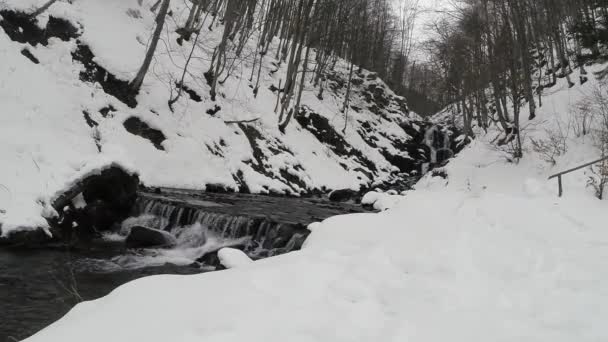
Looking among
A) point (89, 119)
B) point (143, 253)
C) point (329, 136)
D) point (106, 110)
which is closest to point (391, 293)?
point (143, 253)

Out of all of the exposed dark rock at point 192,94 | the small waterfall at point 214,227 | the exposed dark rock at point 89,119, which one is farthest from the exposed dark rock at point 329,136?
the small waterfall at point 214,227

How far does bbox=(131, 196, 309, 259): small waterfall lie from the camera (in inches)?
345

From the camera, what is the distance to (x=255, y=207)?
11.7 meters

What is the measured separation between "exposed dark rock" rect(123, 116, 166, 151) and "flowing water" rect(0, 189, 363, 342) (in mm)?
2254

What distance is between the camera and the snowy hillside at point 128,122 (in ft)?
28.1

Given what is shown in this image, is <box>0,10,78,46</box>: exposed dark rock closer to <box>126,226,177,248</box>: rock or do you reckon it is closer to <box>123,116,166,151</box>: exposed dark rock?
<box>123,116,166,151</box>: exposed dark rock

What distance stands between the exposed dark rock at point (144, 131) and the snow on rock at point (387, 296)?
10147 mm

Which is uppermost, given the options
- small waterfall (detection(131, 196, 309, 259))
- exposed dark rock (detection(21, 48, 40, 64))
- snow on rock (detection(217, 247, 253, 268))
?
exposed dark rock (detection(21, 48, 40, 64))

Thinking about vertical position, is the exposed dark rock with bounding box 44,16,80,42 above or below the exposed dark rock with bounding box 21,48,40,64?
above

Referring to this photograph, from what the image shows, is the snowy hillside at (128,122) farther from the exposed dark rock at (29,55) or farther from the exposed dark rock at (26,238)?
the exposed dark rock at (26,238)

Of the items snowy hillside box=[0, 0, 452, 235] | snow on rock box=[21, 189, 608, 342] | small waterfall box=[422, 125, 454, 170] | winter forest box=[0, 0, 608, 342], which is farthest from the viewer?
small waterfall box=[422, 125, 454, 170]

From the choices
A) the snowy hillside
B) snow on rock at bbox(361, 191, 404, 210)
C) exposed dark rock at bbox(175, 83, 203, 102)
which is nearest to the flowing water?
the snowy hillside

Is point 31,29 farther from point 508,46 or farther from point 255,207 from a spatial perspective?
point 508,46

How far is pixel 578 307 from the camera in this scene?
128 inches
